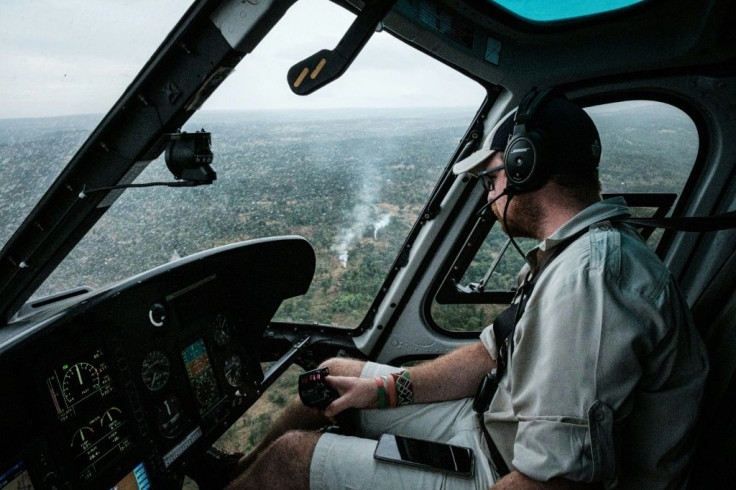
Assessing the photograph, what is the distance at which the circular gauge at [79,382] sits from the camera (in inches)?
48.4

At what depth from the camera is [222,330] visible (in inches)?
71.4

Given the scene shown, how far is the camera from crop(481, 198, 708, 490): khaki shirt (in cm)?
95

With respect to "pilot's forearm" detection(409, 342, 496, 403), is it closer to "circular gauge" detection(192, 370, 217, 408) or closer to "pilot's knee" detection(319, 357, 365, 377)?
"pilot's knee" detection(319, 357, 365, 377)

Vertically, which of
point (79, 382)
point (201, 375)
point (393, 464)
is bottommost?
point (393, 464)

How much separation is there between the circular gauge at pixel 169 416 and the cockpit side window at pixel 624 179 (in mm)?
1510

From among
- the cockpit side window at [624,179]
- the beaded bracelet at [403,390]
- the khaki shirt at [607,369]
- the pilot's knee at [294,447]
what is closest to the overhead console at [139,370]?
the pilot's knee at [294,447]

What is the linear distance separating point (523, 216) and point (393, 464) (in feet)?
2.86

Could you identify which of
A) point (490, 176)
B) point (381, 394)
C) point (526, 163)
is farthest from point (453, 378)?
point (526, 163)

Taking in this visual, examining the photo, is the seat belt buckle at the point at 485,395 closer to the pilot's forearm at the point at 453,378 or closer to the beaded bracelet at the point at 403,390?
the pilot's forearm at the point at 453,378

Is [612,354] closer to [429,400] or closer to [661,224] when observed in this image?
[661,224]

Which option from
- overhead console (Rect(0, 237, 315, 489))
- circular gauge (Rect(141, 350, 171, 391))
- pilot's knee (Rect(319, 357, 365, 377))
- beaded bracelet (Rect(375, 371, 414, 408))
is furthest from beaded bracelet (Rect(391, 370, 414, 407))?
circular gauge (Rect(141, 350, 171, 391))

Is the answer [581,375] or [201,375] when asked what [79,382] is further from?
[581,375]

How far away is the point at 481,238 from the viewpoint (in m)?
2.43

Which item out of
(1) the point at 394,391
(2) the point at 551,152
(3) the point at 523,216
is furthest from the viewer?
(1) the point at 394,391
